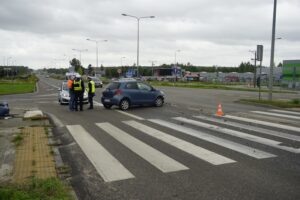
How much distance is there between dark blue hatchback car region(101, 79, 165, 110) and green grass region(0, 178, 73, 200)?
38.7ft

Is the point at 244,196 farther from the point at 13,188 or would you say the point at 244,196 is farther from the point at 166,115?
the point at 166,115

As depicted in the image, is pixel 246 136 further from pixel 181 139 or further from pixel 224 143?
pixel 181 139

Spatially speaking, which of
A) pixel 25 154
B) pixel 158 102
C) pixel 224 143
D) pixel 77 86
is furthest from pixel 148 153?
pixel 158 102

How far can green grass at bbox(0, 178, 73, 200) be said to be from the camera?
476 cm

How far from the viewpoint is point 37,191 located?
516 cm

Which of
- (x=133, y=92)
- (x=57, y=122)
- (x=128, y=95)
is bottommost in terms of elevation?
(x=57, y=122)

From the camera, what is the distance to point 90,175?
6.31 meters

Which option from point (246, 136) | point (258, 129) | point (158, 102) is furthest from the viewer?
point (158, 102)

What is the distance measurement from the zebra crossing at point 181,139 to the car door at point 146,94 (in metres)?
4.28

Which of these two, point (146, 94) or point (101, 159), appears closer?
point (101, 159)

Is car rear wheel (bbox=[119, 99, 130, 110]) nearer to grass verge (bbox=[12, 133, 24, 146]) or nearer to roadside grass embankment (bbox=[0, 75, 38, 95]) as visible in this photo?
grass verge (bbox=[12, 133, 24, 146])

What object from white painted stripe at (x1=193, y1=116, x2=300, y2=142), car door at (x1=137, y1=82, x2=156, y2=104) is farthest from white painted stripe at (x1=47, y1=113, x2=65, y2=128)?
white painted stripe at (x1=193, y1=116, x2=300, y2=142)

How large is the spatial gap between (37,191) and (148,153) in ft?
10.3

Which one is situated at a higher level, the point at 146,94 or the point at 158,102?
the point at 146,94
